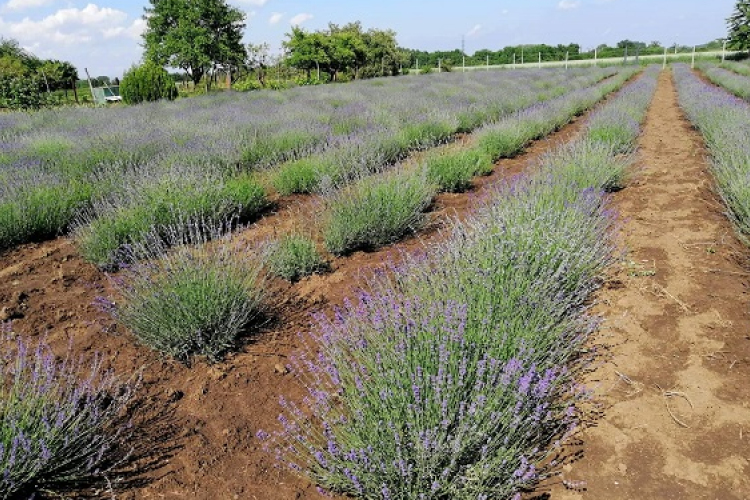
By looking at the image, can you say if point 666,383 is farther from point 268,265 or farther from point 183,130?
point 183,130

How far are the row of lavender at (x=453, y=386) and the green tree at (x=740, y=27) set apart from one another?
1834 inches

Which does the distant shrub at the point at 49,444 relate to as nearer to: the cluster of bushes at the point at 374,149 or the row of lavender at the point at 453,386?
the row of lavender at the point at 453,386

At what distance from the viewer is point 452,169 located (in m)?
6.40

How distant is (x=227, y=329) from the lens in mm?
3053

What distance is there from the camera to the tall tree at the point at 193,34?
25.2 meters

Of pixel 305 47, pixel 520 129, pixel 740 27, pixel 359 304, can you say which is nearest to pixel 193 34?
pixel 305 47

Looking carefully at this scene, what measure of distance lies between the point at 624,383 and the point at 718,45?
6701 cm

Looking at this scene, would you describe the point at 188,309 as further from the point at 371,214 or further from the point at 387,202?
the point at 387,202

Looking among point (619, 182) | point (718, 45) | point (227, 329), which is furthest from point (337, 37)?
point (718, 45)

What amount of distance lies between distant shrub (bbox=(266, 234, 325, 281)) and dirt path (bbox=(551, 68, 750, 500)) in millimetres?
2168

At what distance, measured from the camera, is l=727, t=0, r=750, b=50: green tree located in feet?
124

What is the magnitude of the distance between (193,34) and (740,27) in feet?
130

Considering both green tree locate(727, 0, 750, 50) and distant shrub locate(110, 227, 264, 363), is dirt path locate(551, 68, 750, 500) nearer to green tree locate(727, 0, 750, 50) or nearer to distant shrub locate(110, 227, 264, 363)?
distant shrub locate(110, 227, 264, 363)

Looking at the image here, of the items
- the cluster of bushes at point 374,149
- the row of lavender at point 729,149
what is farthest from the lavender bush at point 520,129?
the row of lavender at point 729,149
